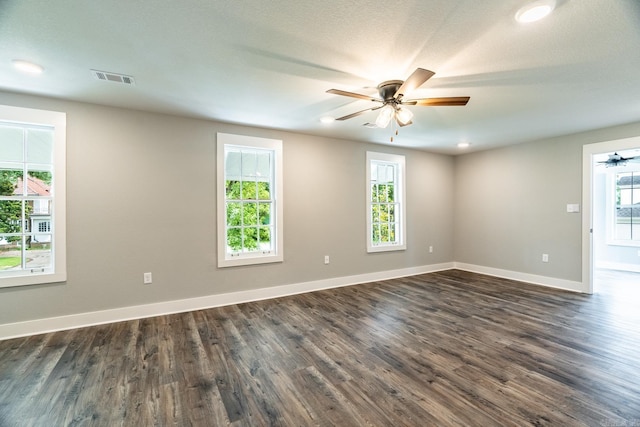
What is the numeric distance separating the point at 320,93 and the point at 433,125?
1974mm

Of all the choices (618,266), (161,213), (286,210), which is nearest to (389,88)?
(286,210)

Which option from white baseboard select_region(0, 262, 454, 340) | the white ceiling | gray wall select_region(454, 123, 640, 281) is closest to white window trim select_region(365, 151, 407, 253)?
white baseboard select_region(0, 262, 454, 340)

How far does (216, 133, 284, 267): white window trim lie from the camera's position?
3.95 metres

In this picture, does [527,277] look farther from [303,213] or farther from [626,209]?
[303,213]

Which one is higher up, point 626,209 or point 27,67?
point 27,67

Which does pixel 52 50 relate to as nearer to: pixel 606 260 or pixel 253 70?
pixel 253 70

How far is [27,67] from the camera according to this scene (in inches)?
95.4

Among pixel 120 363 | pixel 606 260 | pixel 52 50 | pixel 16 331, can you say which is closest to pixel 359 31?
pixel 52 50

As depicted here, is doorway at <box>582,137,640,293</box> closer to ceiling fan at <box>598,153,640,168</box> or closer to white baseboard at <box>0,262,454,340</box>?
ceiling fan at <box>598,153,640,168</box>

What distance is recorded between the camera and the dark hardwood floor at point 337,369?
1.80m

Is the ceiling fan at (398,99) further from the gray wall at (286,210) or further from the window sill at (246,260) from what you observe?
the window sill at (246,260)

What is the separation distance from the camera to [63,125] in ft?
10.3

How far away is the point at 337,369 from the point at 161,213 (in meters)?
2.83

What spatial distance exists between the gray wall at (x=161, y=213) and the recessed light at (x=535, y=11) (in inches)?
126
